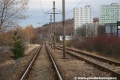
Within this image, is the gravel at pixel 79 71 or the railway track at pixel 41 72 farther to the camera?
the gravel at pixel 79 71

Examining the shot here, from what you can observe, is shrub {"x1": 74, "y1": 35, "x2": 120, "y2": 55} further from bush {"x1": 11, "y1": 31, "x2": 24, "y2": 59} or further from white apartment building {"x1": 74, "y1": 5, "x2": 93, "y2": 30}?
white apartment building {"x1": 74, "y1": 5, "x2": 93, "y2": 30}

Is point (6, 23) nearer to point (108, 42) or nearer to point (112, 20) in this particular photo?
point (108, 42)

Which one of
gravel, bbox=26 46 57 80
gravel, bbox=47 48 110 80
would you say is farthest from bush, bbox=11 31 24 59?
gravel, bbox=47 48 110 80

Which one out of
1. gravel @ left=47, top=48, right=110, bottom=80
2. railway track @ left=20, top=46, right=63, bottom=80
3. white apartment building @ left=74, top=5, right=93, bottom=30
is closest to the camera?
railway track @ left=20, top=46, right=63, bottom=80

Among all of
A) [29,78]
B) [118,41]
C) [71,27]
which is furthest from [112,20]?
Answer: [29,78]

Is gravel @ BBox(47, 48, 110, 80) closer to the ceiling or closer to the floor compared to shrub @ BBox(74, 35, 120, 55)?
closer to the floor

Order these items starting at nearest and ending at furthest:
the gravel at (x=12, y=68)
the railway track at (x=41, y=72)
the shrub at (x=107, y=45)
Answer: the railway track at (x=41, y=72), the gravel at (x=12, y=68), the shrub at (x=107, y=45)

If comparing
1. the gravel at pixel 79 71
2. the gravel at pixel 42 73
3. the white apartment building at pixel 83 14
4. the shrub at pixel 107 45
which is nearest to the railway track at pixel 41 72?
the gravel at pixel 42 73

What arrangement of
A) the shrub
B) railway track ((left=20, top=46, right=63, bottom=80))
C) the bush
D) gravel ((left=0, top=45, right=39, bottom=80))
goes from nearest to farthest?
railway track ((left=20, top=46, right=63, bottom=80)), gravel ((left=0, top=45, right=39, bottom=80)), the shrub, the bush

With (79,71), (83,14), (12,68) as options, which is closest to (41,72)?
(79,71)

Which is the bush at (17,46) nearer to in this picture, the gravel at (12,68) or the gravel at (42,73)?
the gravel at (12,68)

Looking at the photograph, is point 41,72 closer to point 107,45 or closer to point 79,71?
point 79,71

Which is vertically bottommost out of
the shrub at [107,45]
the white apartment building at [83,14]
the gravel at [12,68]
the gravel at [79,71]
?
the gravel at [12,68]

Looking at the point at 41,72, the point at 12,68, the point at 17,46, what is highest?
the point at 17,46
